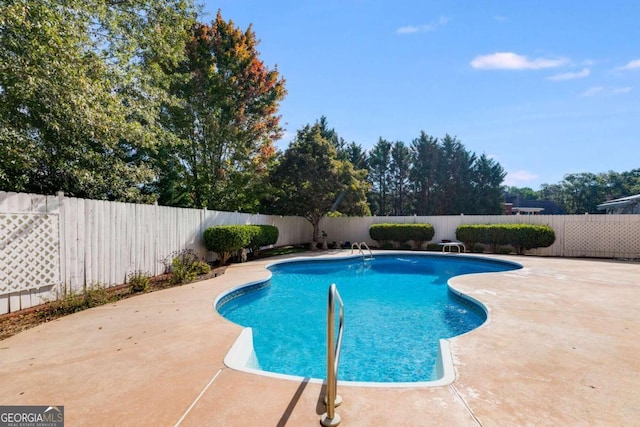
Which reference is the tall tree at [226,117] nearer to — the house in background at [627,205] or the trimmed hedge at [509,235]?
the trimmed hedge at [509,235]

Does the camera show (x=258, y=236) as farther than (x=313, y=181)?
No

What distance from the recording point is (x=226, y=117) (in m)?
16.1

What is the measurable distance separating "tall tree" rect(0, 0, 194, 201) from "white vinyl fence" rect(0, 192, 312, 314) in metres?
1.74

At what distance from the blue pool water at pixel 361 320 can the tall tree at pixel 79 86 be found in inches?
184

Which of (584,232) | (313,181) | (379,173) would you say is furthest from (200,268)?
(379,173)

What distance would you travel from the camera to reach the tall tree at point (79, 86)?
520 centimetres

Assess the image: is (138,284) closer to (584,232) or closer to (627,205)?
(584,232)

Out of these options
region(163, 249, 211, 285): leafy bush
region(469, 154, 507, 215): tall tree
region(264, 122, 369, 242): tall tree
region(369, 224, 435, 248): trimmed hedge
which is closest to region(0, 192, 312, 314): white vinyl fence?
region(163, 249, 211, 285): leafy bush

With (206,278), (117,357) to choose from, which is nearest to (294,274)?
(206,278)

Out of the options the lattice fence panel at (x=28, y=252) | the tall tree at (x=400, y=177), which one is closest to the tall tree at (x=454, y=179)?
the tall tree at (x=400, y=177)

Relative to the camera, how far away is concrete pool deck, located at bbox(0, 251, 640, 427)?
233cm

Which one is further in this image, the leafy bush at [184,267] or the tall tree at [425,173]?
the tall tree at [425,173]

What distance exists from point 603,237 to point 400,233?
328 inches

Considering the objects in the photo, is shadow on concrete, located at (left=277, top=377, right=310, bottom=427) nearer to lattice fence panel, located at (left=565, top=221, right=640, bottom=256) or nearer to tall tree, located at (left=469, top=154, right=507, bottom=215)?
lattice fence panel, located at (left=565, top=221, right=640, bottom=256)
